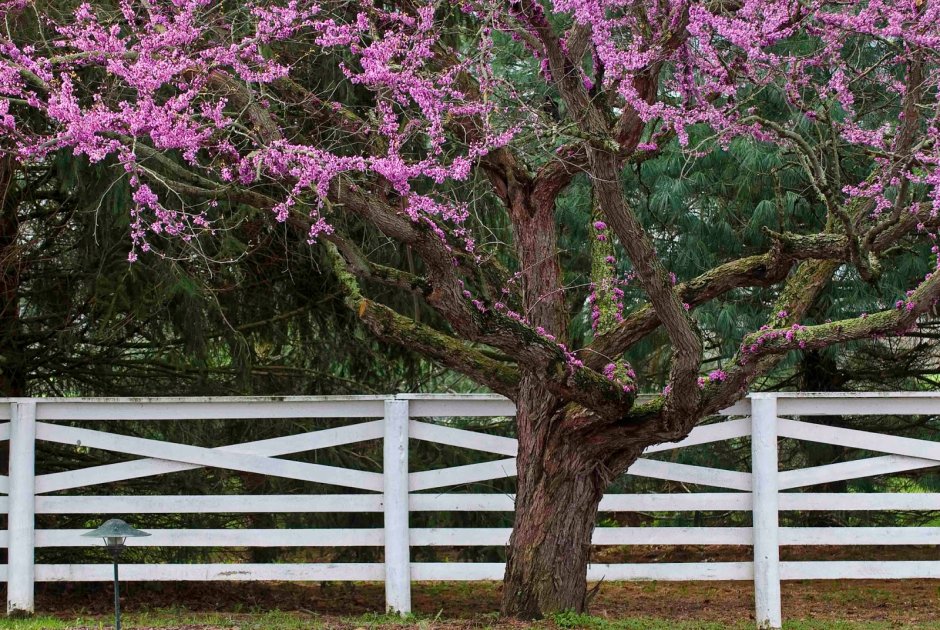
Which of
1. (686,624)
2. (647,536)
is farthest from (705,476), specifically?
(686,624)

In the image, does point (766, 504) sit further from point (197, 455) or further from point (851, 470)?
point (197, 455)

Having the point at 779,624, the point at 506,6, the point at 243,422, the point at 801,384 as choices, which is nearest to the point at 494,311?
the point at 506,6

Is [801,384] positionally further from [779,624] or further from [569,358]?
[569,358]

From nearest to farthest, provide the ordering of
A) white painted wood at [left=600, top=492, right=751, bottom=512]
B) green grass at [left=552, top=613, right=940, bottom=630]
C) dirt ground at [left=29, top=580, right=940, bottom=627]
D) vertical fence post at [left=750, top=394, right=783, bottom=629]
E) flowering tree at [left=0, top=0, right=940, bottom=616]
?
flowering tree at [left=0, top=0, right=940, bottom=616] < green grass at [left=552, top=613, right=940, bottom=630] < vertical fence post at [left=750, top=394, right=783, bottom=629] < white painted wood at [left=600, top=492, right=751, bottom=512] < dirt ground at [left=29, top=580, right=940, bottom=627]

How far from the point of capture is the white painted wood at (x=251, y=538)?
547cm

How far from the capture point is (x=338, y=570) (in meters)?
5.46

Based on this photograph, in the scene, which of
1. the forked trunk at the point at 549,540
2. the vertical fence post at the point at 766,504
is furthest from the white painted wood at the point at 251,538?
the vertical fence post at the point at 766,504

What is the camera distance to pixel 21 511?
5.48 m

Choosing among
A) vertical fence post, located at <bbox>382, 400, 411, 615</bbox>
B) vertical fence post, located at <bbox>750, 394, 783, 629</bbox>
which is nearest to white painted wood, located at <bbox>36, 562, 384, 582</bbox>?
vertical fence post, located at <bbox>382, 400, 411, 615</bbox>

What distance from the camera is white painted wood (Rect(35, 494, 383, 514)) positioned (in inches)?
216

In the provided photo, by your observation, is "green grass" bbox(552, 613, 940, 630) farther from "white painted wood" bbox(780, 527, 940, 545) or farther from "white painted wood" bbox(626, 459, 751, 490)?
"white painted wood" bbox(626, 459, 751, 490)

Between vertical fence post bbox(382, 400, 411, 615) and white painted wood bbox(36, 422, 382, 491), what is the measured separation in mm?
151

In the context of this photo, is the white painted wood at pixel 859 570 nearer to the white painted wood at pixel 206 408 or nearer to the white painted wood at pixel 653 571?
the white painted wood at pixel 653 571

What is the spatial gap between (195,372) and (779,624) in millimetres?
4166
